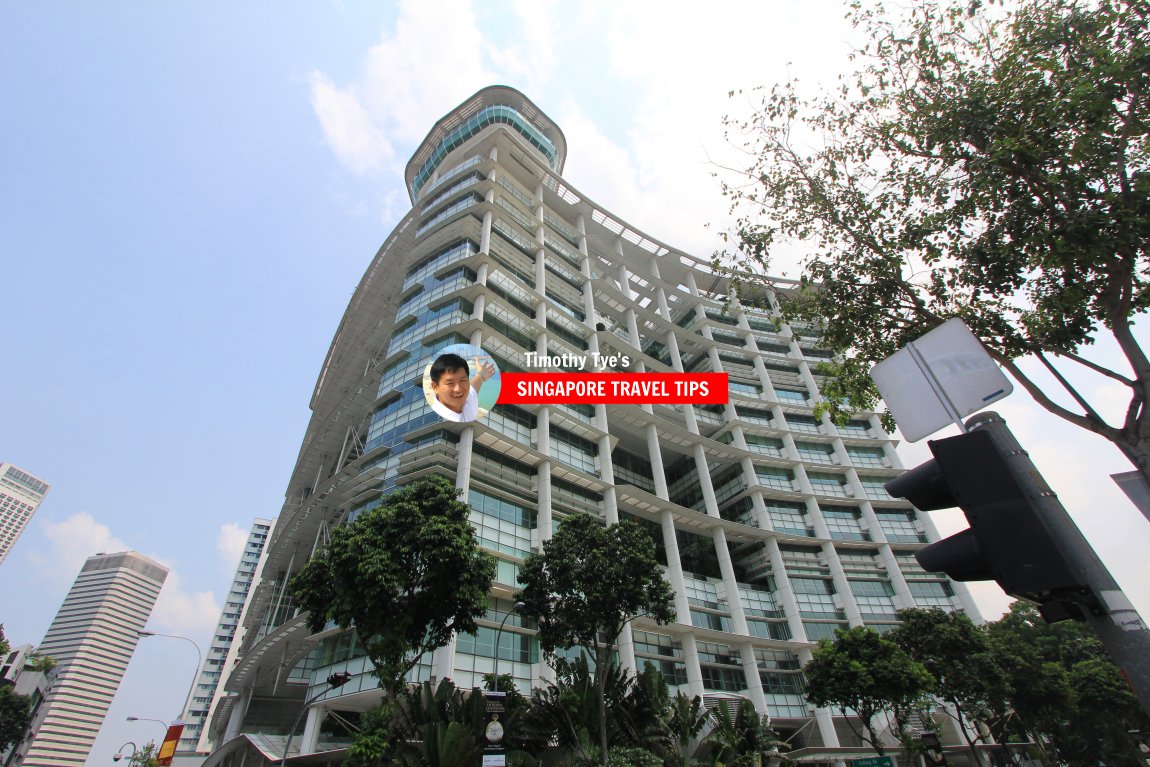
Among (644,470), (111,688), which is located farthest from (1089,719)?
(111,688)

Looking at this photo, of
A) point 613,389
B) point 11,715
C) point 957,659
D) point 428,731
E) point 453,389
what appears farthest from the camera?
point 11,715

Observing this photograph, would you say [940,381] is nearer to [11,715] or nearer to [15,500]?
[11,715]

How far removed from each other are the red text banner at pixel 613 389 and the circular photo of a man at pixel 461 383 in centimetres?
154

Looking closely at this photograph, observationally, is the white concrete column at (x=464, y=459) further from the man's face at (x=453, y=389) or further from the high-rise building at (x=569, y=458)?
the man's face at (x=453, y=389)

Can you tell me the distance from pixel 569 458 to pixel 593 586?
1568 centimetres

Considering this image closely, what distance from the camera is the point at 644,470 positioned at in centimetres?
4850

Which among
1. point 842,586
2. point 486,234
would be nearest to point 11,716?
point 486,234

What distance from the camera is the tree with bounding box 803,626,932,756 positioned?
92.8 feet

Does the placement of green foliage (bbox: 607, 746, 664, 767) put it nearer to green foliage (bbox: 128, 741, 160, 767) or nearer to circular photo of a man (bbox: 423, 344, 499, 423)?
circular photo of a man (bbox: 423, 344, 499, 423)

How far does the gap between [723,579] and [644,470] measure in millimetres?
12027

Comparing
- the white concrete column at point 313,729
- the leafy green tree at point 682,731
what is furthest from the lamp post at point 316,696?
the leafy green tree at point 682,731

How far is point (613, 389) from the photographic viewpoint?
4309cm

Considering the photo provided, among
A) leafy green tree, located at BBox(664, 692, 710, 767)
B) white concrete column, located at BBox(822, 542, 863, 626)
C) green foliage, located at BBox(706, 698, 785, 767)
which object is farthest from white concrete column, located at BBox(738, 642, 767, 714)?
leafy green tree, located at BBox(664, 692, 710, 767)

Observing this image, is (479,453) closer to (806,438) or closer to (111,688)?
(806,438)
